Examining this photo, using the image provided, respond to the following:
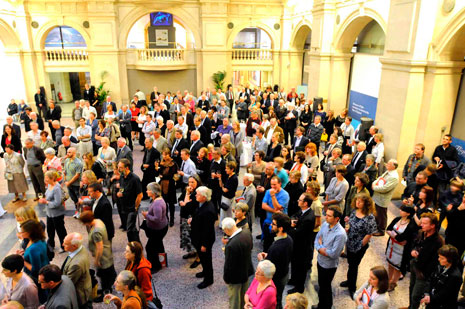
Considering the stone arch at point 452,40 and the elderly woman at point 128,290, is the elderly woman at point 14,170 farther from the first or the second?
the stone arch at point 452,40

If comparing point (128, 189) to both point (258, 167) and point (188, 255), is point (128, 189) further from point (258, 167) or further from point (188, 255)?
point (258, 167)

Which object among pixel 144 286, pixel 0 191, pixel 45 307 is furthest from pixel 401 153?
pixel 0 191

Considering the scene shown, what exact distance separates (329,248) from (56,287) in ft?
10.0

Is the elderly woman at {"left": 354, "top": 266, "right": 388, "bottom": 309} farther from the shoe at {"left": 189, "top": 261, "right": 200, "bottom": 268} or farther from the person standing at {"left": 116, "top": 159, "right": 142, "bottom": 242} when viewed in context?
the person standing at {"left": 116, "top": 159, "right": 142, "bottom": 242}

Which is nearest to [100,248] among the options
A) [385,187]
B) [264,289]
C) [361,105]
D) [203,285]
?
[203,285]

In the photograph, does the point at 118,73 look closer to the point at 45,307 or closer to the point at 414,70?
the point at 414,70

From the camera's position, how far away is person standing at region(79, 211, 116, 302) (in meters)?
4.30

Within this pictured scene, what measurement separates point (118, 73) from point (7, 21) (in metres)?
5.19

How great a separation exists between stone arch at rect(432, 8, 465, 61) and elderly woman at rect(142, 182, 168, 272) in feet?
20.5

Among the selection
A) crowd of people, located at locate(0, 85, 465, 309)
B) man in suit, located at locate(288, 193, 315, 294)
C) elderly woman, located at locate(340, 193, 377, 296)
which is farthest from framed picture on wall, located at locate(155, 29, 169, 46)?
elderly woman, located at locate(340, 193, 377, 296)

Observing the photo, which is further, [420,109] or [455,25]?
[420,109]

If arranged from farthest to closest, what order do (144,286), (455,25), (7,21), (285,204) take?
1. (7,21)
2. (455,25)
3. (285,204)
4. (144,286)

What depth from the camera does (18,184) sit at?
7.60 m

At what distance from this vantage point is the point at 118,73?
17.5 metres
